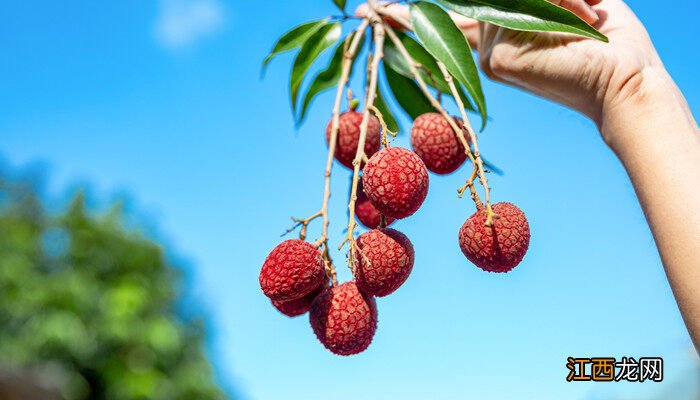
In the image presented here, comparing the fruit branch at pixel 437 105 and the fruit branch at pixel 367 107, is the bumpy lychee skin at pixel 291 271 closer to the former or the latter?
the fruit branch at pixel 367 107

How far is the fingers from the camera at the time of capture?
98cm

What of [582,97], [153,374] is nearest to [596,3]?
[582,97]

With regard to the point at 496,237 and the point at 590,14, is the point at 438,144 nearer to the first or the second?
the point at 496,237

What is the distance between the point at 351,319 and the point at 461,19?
2.09ft

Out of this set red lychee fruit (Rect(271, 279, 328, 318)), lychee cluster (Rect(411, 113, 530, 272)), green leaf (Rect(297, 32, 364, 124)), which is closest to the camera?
lychee cluster (Rect(411, 113, 530, 272))

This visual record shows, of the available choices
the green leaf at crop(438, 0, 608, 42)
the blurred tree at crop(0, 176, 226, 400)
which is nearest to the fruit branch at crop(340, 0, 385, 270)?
the green leaf at crop(438, 0, 608, 42)

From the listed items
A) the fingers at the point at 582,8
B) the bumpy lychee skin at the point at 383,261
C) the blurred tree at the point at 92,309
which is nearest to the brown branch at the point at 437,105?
the bumpy lychee skin at the point at 383,261

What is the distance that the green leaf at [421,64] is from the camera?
3.37 feet

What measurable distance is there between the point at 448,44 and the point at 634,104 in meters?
0.33

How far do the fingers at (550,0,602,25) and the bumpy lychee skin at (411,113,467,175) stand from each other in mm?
234

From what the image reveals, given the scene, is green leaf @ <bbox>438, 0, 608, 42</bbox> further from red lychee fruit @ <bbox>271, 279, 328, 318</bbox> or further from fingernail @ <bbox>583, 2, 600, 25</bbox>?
red lychee fruit @ <bbox>271, 279, 328, 318</bbox>

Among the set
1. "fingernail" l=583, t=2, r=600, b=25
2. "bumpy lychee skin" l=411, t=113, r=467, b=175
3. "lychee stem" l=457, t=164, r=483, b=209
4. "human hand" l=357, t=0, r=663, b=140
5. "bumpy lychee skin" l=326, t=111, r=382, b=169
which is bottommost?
"lychee stem" l=457, t=164, r=483, b=209

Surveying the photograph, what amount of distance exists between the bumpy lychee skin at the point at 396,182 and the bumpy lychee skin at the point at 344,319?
11 cm

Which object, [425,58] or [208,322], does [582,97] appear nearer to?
[425,58]
